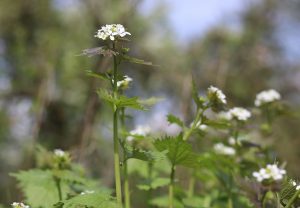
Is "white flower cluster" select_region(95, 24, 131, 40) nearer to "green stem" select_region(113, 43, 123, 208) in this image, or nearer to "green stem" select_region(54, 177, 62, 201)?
"green stem" select_region(113, 43, 123, 208)

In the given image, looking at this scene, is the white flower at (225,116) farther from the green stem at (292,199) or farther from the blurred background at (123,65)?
the blurred background at (123,65)

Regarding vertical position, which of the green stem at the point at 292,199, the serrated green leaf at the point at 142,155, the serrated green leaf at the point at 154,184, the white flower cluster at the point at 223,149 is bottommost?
the green stem at the point at 292,199

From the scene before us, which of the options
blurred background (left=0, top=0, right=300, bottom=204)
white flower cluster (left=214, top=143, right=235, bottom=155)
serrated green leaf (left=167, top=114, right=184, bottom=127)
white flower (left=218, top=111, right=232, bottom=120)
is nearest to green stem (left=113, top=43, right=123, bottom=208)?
→ serrated green leaf (left=167, top=114, right=184, bottom=127)

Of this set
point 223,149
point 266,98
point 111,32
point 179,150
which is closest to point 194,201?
point 223,149

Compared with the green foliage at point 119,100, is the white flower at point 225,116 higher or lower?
higher

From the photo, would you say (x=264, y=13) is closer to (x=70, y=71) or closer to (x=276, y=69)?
(x=276, y=69)

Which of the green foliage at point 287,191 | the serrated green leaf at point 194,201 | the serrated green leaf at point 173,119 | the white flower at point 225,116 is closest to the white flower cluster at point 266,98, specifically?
the white flower at point 225,116

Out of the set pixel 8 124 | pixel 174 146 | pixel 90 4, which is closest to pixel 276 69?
pixel 90 4
